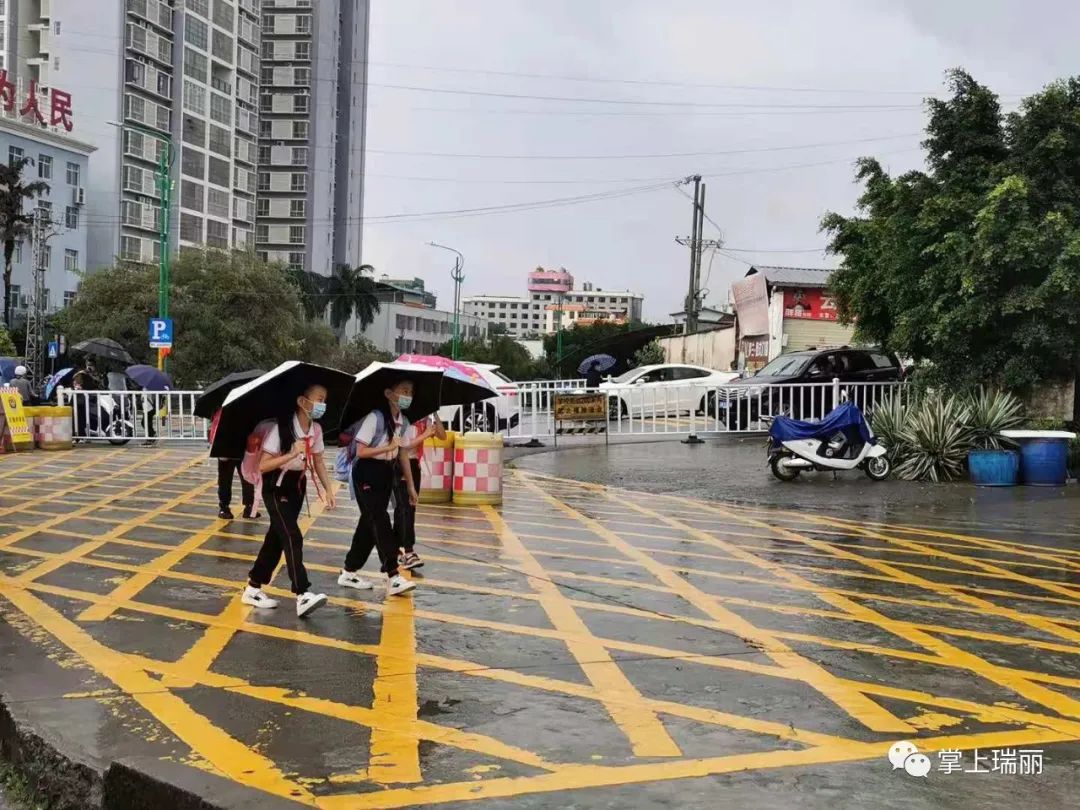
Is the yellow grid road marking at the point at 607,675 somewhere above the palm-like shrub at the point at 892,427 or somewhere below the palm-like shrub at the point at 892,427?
below

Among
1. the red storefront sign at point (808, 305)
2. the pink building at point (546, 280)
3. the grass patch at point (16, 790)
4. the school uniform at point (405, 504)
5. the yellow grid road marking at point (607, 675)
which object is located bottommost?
the grass patch at point (16, 790)

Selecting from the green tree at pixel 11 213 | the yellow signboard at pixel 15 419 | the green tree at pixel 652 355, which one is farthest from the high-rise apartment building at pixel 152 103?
the yellow signboard at pixel 15 419

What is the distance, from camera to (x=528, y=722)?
197 inches

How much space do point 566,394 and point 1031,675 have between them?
15584 mm

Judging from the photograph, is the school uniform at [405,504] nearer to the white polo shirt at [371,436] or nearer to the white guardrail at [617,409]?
the white polo shirt at [371,436]

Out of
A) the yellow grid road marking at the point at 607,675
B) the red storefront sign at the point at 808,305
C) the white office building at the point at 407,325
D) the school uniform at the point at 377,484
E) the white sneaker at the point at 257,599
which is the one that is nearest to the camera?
the yellow grid road marking at the point at 607,675

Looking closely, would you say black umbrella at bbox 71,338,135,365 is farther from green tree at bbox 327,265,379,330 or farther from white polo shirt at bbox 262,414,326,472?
green tree at bbox 327,265,379,330

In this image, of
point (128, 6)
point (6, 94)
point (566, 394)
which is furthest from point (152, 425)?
point (128, 6)

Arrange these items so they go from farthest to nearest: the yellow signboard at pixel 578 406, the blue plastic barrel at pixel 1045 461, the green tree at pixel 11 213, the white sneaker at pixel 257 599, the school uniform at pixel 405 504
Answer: the green tree at pixel 11 213, the yellow signboard at pixel 578 406, the blue plastic barrel at pixel 1045 461, the school uniform at pixel 405 504, the white sneaker at pixel 257 599

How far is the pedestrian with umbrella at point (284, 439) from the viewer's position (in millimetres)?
7012

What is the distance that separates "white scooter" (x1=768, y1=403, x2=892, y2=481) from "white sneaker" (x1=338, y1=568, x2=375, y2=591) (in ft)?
29.0

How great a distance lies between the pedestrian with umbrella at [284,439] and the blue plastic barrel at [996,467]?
10.8 metres

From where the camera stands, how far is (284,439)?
703 cm

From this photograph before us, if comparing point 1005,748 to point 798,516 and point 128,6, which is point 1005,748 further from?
point 128,6
